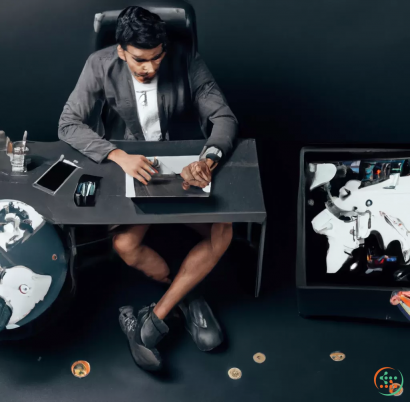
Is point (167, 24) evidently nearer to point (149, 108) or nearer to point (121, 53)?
point (121, 53)

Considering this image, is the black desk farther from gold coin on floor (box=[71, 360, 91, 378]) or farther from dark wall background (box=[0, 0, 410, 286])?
gold coin on floor (box=[71, 360, 91, 378])

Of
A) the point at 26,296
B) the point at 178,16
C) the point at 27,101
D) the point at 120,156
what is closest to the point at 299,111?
the point at 178,16

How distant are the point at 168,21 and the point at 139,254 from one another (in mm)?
915

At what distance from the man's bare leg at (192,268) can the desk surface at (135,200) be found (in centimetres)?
28

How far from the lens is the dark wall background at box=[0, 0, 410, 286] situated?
7.70 ft

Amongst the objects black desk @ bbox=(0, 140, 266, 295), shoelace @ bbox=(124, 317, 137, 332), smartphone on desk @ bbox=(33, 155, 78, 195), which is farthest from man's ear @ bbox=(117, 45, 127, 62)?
shoelace @ bbox=(124, 317, 137, 332)

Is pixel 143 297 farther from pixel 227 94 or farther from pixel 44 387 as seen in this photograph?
pixel 227 94

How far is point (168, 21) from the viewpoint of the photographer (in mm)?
2160

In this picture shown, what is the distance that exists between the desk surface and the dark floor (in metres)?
0.56

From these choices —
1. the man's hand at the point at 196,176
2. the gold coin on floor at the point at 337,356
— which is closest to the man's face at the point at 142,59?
the man's hand at the point at 196,176

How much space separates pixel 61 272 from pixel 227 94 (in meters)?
1.11

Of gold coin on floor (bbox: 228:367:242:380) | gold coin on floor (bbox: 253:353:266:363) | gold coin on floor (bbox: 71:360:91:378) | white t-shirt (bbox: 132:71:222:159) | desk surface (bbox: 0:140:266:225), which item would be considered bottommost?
gold coin on floor (bbox: 228:367:242:380)

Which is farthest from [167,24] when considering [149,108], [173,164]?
[173,164]

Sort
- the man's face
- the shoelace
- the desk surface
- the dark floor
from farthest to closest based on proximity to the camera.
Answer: the shoelace, the dark floor, the man's face, the desk surface
